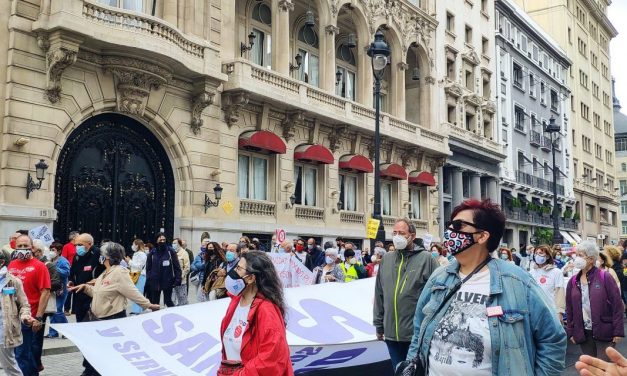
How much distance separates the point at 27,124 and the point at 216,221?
22.5 feet

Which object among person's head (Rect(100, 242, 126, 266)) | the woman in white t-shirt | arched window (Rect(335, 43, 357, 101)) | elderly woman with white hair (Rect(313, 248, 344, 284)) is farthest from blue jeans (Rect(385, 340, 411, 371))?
arched window (Rect(335, 43, 357, 101))

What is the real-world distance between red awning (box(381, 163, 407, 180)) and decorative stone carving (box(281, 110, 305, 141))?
21.4ft

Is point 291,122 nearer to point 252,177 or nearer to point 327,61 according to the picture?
point 252,177

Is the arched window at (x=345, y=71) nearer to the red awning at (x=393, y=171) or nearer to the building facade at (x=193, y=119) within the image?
the building facade at (x=193, y=119)

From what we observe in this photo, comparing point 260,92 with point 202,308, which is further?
point 260,92

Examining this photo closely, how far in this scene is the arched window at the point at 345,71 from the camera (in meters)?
31.6

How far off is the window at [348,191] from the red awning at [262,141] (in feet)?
19.2

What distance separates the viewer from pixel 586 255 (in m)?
8.34

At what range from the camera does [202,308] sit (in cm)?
813

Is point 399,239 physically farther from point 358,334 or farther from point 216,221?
point 216,221

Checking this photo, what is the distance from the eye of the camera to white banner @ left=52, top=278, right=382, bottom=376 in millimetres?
7176

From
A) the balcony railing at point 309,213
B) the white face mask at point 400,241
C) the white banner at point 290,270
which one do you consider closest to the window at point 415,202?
the balcony railing at point 309,213

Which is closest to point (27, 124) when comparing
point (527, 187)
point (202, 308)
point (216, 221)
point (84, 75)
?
point (84, 75)

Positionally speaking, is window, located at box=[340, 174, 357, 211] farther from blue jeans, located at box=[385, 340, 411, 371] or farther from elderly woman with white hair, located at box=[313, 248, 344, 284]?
blue jeans, located at box=[385, 340, 411, 371]
